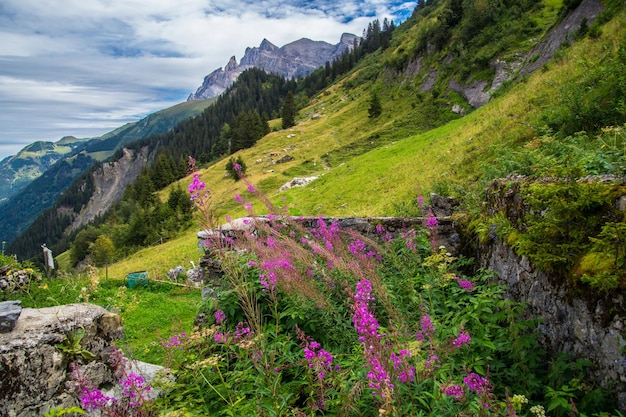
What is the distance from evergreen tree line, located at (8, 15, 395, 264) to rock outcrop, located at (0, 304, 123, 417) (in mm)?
39672

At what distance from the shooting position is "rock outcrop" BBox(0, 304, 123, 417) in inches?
139

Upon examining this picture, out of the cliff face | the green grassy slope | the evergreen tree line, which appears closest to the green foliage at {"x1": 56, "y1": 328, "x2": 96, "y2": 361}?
the green grassy slope

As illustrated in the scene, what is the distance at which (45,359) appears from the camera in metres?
3.78

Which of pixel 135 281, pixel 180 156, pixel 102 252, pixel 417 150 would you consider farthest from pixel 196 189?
pixel 180 156

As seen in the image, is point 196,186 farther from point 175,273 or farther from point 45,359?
point 175,273

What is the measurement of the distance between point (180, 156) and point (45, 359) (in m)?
137

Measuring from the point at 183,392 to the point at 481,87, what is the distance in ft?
132

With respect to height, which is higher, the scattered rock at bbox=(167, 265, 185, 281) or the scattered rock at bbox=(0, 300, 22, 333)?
the scattered rock at bbox=(0, 300, 22, 333)

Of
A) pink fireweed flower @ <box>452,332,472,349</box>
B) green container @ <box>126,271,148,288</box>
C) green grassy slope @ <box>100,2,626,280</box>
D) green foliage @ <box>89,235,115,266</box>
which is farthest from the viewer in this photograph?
green foliage @ <box>89,235,115,266</box>

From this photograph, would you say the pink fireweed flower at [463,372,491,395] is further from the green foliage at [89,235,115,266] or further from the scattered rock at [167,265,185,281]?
the green foliage at [89,235,115,266]

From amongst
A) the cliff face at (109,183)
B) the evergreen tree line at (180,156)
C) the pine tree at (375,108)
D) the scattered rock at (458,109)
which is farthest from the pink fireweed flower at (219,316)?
the cliff face at (109,183)

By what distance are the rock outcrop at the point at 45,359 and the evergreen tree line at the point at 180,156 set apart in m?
39.7

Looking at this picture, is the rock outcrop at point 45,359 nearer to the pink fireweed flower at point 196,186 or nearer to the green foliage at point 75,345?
the green foliage at point 75,345

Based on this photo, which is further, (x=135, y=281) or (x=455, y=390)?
(x=135, y=281)
